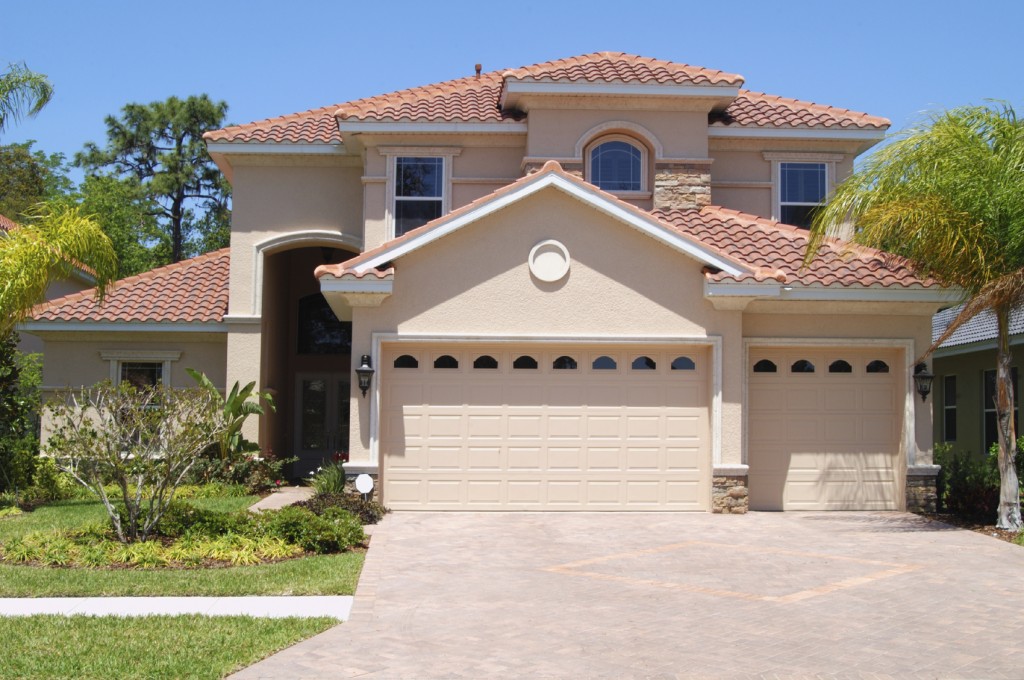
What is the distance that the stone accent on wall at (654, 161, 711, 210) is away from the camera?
18609mm

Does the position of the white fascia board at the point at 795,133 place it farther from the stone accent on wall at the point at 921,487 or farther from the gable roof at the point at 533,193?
the stone accent on wall at the point at 921,487

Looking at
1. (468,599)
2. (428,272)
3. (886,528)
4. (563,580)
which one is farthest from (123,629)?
(886,528)

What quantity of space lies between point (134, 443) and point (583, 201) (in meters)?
7.04

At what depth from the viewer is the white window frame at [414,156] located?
19188 millimetres

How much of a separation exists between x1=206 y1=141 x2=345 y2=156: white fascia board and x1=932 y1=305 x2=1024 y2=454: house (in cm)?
1241

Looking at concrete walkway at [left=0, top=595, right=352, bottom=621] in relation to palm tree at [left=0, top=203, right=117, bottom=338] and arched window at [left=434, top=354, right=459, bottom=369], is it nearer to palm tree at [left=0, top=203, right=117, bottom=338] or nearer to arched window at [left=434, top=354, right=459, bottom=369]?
arched window at [left=434, top=354, right=459, bottom=369]

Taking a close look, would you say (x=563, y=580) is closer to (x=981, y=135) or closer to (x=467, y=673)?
(x=467, y=673)

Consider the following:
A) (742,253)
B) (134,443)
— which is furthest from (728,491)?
(134,443)

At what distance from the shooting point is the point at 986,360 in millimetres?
22156

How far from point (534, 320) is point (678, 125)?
5.56 meters

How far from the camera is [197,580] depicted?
402 inches

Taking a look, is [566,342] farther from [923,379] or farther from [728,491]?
[923,379]

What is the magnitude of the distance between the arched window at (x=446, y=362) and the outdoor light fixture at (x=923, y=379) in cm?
695

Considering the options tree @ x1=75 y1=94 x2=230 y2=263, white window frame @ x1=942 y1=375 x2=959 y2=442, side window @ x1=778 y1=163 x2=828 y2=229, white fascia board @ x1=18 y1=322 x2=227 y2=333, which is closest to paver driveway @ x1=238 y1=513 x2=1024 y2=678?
side window @ x1=778 y1=163 x2=828 y2=229
